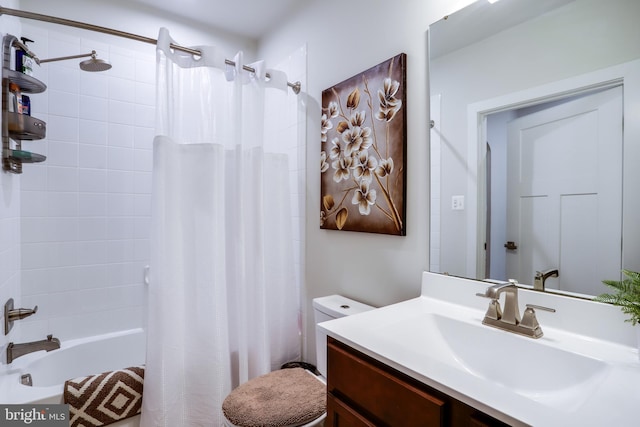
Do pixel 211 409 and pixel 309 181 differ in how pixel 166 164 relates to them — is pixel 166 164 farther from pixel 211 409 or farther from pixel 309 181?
pixel 211 409

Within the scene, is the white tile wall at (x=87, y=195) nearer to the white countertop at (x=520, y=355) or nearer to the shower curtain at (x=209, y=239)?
the shower curtain at (x=209, y=239)

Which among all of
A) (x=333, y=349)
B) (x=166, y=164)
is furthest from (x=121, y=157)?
(x=333, y=349)

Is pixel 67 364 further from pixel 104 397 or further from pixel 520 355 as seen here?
pixel 520 355

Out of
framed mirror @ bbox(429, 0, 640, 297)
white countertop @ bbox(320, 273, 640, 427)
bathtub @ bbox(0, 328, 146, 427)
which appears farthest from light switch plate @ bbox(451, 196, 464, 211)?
bathtub @ bbox(0, 328, 146, 427)

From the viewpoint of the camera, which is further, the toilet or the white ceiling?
the white ceiling

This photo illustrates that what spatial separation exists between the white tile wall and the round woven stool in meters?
1.34

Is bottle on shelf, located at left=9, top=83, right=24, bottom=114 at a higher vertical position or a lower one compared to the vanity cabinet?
higher

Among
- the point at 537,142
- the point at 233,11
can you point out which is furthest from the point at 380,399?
the point at 233,11

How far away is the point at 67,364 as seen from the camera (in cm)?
193

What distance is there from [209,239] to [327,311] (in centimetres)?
69

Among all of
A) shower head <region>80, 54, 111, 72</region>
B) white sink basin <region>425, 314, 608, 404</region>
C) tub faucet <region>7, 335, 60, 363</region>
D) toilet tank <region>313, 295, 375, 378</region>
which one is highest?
shower head <region>80, 54, 111, 72</region>

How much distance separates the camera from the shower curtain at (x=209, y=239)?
152cm

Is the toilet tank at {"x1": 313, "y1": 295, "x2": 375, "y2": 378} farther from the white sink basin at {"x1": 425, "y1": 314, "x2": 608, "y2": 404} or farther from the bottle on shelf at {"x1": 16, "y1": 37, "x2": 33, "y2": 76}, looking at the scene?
the bottle on shelf at {"x1": 16, "y1": 37, "x2": 33, "y2": 76}

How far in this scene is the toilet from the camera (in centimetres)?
119
